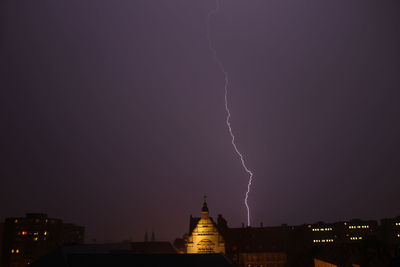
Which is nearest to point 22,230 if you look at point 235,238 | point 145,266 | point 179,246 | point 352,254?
point 179,246

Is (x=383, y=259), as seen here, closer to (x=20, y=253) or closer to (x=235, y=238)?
(x=235, y=238)

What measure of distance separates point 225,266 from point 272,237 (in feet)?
215

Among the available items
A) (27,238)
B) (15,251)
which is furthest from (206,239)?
(15,251)

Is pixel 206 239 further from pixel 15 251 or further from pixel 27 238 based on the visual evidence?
pixel 15 251

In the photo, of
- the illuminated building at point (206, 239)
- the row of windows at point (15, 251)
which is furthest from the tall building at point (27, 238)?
the illuminated building at point (206, 239)

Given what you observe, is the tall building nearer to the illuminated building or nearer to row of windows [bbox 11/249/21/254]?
row of windows [bbox 11/249/21/254]

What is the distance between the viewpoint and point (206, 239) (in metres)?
78.6

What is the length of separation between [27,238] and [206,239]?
76.1 meters

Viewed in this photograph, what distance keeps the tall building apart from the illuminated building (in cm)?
5510

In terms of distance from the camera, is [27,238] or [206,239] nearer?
[206,239]

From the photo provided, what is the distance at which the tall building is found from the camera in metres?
118

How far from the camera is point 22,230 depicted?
4877 inches

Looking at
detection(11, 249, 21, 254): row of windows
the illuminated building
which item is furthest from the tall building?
the illuminated building

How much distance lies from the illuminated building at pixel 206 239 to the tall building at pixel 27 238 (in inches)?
2169
